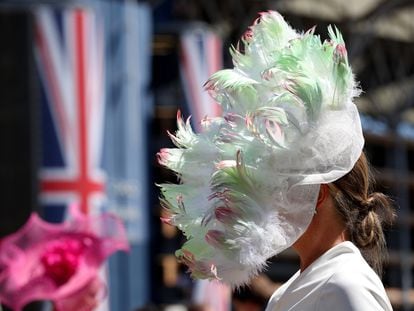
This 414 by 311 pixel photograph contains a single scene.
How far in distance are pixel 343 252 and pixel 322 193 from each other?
11 centimetres

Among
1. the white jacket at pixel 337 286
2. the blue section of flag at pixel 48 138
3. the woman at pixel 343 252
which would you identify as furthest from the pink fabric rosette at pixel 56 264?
the blue section of flag at pixel 48 138

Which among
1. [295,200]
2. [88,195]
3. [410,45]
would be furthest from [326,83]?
[410,45]

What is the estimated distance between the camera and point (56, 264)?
4.78 m

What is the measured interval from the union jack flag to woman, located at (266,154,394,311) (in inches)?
353

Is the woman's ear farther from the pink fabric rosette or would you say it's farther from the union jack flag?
the union jack flag

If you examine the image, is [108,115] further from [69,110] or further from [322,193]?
[322,193]

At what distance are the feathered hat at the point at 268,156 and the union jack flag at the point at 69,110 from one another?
352 inches

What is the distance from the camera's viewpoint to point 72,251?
15.9 feet

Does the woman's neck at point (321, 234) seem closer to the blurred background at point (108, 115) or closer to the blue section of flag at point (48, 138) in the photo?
the blurred background at point (108, 115)

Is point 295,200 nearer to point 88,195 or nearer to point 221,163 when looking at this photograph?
point 221,163

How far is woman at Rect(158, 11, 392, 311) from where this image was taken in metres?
2.00

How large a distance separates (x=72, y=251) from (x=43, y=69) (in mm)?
6688

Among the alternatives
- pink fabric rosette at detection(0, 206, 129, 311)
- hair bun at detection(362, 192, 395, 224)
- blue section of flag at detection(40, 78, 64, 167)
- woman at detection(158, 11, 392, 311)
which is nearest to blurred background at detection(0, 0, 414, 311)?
blue section of flag at detection(40, 78, 64, 167)

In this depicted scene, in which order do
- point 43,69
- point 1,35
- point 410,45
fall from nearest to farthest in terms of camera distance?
1. point 1,35
2. point 43,69
3. point 410,45
